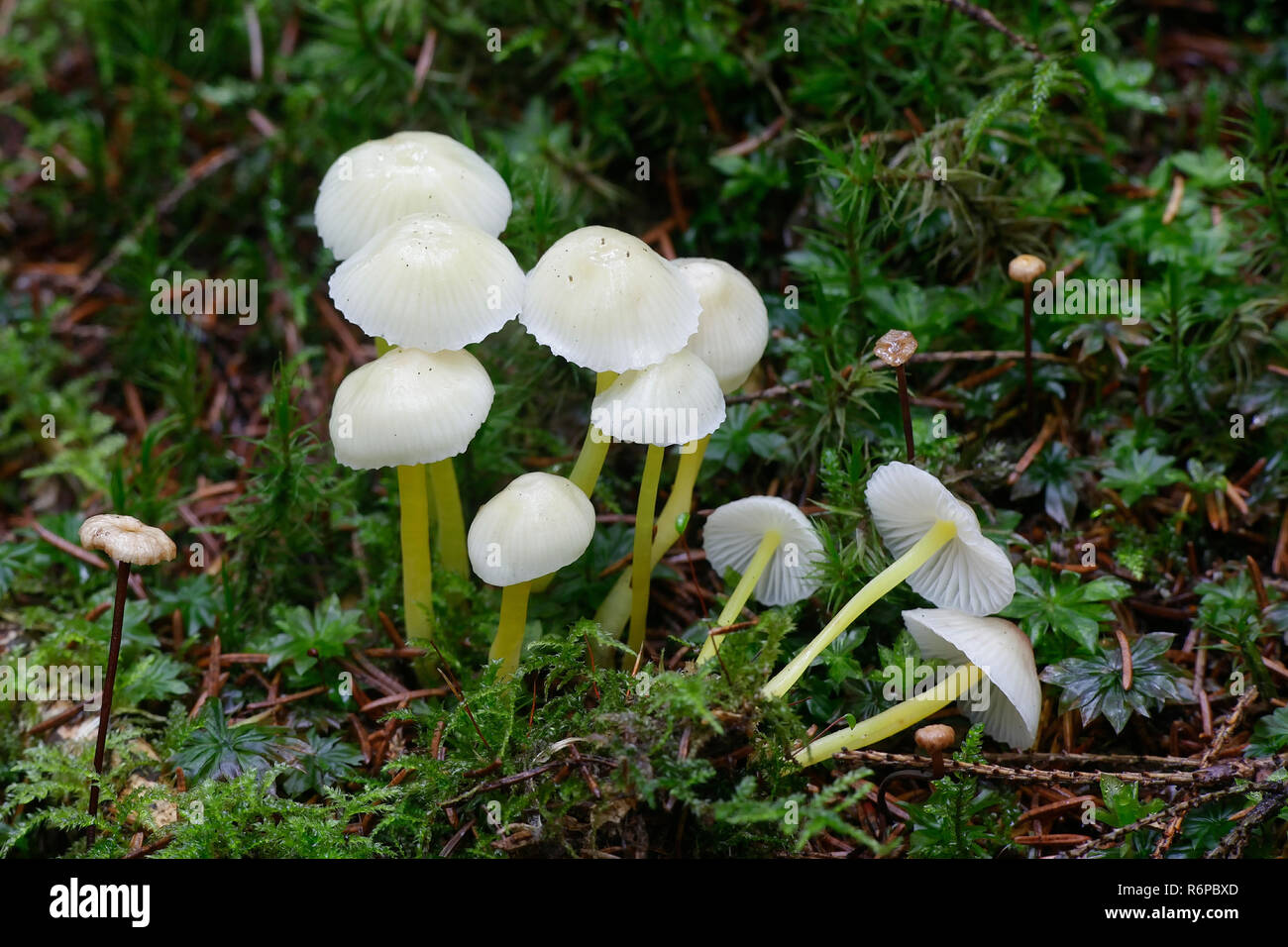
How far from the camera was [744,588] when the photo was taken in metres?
2.66

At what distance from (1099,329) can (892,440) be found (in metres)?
0.80

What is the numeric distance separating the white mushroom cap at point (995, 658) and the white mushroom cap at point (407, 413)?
3.86 feet

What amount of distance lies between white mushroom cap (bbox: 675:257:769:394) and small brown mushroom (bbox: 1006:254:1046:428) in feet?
2.49

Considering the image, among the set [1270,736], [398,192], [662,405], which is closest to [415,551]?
[662,405]

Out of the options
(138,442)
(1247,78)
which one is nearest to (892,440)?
(1247,78)

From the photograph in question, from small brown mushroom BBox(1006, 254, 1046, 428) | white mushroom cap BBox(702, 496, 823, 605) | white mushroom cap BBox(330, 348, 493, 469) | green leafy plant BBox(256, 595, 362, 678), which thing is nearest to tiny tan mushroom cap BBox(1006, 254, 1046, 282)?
small brown mushroom BBox(1006, 254, 1046, 428)

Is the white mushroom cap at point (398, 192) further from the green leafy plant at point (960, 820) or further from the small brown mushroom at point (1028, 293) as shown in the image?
the green leafy plant at point (960, 820)

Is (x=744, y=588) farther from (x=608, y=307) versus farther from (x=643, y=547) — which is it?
(x=608, y=307)

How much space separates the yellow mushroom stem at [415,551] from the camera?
8.62ft

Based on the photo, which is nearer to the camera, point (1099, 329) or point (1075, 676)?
point (1075, 676)

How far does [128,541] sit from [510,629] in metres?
0.93

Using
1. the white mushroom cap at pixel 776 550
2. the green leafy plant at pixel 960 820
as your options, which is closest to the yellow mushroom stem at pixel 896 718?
the green leafy plant at pixel 960 820

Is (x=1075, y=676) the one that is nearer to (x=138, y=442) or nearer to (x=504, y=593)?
(x=504, y=593)

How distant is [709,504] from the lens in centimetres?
319
